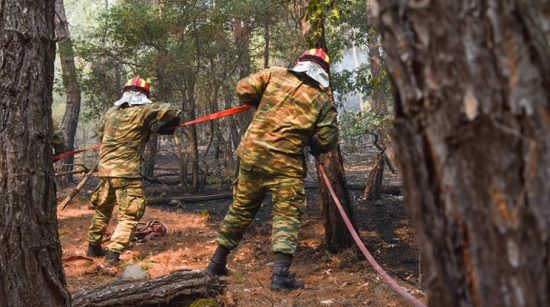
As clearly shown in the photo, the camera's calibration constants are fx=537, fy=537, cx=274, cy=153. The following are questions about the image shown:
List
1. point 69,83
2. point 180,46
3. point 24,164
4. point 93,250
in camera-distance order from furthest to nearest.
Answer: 1. point 69,83
2. point 180,46
3. point 93,250
4. point 24,164

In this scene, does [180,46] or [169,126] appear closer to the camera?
[169,126]

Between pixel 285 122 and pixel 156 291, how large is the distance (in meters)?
1.71

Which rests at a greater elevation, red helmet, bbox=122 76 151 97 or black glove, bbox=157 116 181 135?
red helmet, bbox=122 76 151 97

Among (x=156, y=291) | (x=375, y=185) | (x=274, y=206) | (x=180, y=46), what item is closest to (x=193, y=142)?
(x=180, y=46)

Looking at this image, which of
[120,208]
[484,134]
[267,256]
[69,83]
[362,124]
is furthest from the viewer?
[69,83]

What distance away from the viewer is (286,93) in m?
4.57

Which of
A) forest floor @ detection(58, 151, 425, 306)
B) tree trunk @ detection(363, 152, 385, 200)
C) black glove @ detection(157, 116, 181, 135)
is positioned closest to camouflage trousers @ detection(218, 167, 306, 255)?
forest floor @ detection(58, 151, 425, 306)

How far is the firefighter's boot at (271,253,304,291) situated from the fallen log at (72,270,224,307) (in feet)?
1.59

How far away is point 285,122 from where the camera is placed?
4.55m

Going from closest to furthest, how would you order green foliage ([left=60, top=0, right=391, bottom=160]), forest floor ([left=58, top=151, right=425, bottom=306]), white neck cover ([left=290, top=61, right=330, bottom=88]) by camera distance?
forest floor ([left=58, top=151, right=425, bottom=306]) < white neck cover ([left=290, top=61, right=330, bottom=88]) < green foliage ([left=60, top=0, right=391, bottom=160])

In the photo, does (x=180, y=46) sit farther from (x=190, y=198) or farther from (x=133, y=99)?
(x=133, y=99)

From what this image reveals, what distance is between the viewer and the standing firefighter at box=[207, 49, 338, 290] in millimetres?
4551

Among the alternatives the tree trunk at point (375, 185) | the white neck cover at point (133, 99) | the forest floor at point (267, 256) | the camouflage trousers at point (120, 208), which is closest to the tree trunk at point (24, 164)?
the forest floor at point (267, 256)

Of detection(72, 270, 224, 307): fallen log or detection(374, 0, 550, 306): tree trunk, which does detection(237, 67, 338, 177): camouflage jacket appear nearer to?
detection(72, 270, 224, 307): fallen log
